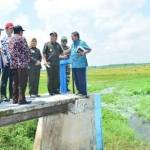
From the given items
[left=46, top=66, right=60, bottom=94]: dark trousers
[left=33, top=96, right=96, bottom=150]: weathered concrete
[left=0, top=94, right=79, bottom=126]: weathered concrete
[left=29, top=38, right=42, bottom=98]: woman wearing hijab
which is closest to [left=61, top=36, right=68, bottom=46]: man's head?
[left=46, top=66, right=60, bottom=94]: dark trousers

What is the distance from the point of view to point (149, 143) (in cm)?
1573

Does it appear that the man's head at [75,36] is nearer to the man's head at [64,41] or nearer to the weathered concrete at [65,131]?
the man's head at [64,41]

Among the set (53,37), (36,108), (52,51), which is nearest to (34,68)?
(52,51)

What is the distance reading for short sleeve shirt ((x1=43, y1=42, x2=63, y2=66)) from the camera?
1250cm

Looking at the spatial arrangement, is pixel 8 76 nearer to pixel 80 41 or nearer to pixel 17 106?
pixel 17 106

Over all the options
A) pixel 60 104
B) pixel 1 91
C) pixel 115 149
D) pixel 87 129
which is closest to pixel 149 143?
pixel 115 149

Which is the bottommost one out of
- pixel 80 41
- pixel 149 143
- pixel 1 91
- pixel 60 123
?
pixel 149 143

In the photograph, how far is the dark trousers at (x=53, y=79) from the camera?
41.6 feet

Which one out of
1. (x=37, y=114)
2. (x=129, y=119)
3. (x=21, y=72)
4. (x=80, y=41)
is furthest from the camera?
(x=129, y=119)

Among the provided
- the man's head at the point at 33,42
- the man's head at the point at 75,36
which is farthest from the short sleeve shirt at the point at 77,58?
the man's head at the point at 33,42

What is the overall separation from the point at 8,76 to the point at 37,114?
1062 mm

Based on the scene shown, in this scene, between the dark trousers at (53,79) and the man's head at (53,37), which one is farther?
the dark trousers at (53,79)

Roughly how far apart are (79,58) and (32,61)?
1227 millimetres

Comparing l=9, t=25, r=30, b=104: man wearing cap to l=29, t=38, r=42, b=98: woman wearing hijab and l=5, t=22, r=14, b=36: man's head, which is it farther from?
l=29, t=38, r=42, b=98: woman wearing hijab
